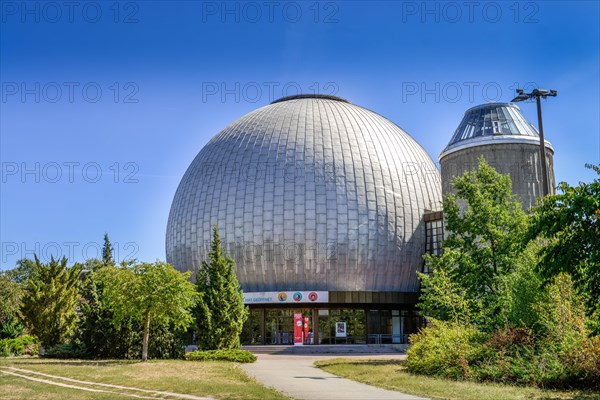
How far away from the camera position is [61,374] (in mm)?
23656

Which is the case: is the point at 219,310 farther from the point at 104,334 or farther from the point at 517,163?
the point at 517,163

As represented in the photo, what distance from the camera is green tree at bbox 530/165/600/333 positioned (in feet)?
49.1

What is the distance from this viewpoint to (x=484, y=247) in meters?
29.9

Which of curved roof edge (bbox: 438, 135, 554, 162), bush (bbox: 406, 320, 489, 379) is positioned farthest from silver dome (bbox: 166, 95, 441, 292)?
bush (bbox: 406, 320, 489, 379)

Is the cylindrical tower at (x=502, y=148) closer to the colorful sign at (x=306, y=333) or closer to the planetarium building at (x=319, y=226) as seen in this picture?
the planetarium building at (x=319, y=226)

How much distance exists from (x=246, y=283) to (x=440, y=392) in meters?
34.4

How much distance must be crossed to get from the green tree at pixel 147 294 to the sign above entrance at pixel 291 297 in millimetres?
16682

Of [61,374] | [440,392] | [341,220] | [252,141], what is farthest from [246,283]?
[440,392]

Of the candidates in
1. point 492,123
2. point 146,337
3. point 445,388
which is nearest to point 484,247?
point 445,388

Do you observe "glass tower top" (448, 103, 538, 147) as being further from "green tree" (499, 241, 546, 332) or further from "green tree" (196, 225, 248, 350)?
"green tree" (499, 241, 546, 332)

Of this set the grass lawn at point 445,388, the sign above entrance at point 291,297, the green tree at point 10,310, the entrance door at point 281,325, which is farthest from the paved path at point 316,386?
the green tree at point 10,310

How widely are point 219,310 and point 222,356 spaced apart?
173 inches

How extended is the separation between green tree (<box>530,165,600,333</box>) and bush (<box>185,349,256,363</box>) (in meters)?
19.6

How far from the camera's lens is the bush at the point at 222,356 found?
31984mm
